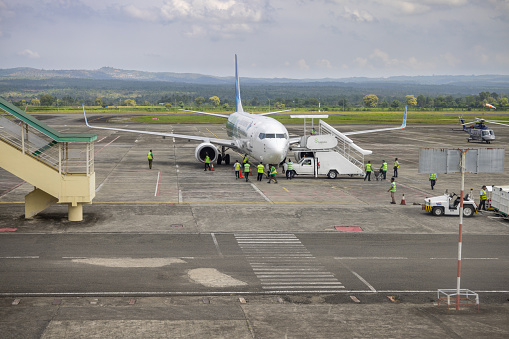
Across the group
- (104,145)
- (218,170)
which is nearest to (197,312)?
(218,170)

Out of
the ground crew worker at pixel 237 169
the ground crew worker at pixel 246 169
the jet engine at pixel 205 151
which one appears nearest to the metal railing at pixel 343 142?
the ground crew worker at pixel 246 169

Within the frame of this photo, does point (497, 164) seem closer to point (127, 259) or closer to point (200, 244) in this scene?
point (200, 244)

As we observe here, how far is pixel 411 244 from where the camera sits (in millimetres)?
29859

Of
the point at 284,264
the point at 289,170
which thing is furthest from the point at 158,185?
the point at 284,264

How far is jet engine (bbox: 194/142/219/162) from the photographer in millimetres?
57125

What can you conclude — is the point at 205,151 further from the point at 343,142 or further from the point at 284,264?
the point at 284,264

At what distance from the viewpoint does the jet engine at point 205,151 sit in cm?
5712

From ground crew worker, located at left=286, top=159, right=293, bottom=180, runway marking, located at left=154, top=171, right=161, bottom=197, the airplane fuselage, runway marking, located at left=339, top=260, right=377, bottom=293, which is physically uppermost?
the airplane fuselage

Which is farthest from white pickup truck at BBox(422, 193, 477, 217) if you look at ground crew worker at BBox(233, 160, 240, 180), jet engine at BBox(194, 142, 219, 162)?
jet engine at BBox(194, 142, 219, 162)

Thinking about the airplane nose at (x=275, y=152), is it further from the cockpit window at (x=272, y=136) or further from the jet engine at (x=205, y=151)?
the jet engine at (x=205, y=151)

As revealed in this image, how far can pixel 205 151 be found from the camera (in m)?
57.6

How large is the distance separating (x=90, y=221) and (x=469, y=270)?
20623mm

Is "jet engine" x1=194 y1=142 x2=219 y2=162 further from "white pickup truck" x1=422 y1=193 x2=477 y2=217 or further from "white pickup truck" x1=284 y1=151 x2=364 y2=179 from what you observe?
"white pickup truck" x1=422 y1=193 x2=477 y2=217

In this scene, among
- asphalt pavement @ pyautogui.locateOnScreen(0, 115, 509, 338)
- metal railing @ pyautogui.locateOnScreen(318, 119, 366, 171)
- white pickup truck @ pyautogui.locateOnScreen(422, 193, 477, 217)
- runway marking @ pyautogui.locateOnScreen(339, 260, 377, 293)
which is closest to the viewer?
asphalt pavement @ pyautogui.locateOnScreen(0, 115, 509, 338)
